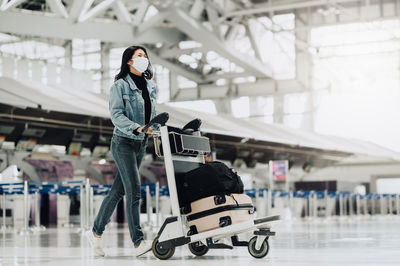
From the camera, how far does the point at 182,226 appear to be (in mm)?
5172

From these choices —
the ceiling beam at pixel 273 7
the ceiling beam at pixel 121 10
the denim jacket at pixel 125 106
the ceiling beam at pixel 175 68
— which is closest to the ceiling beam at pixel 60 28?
the ceiling beam at pixel 121 10

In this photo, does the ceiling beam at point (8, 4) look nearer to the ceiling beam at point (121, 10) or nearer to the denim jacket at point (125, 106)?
the ceiling beam at point (121, 10)

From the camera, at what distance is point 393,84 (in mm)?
36156

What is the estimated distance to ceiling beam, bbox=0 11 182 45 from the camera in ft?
66.8

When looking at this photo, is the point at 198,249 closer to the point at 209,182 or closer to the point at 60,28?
the point at 209,182

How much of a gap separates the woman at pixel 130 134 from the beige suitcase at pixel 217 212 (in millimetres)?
422

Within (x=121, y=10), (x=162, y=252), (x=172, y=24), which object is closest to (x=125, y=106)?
(x=162, y=252)

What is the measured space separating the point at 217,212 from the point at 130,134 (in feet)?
2.88

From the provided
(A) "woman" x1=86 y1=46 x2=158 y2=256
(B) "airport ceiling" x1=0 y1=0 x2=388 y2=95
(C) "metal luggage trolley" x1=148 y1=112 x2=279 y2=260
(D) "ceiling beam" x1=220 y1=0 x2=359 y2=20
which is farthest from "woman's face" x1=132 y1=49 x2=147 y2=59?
(D) "ceiling beam" x1=220 y1=0 x2=359 y2=20

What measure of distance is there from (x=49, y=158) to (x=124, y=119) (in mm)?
11738

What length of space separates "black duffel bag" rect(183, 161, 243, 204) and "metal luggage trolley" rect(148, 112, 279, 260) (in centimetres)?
10

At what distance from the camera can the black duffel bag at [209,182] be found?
16.9 feet

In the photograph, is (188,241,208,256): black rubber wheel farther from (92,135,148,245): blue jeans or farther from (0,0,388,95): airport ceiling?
(0,0,388,95): airport ceiling

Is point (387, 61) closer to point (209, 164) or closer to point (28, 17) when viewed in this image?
point (28, 17)
